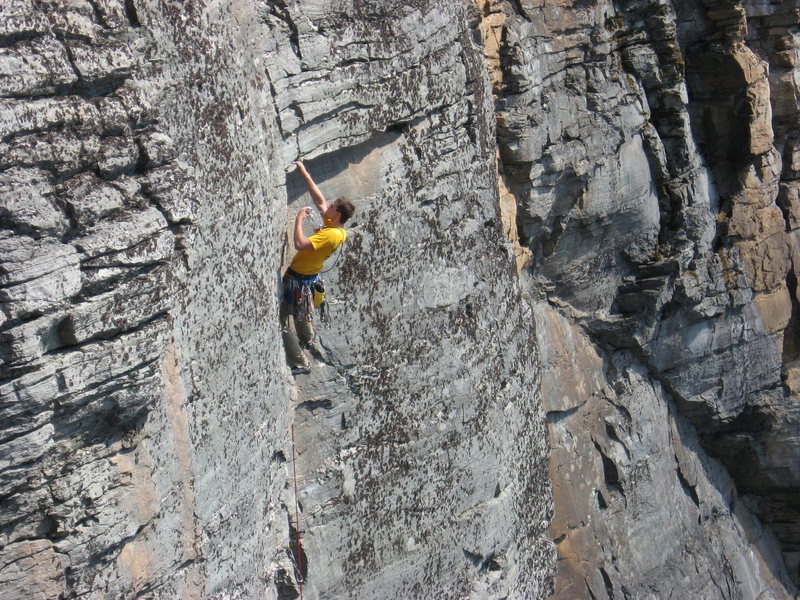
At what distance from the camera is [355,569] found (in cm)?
1224

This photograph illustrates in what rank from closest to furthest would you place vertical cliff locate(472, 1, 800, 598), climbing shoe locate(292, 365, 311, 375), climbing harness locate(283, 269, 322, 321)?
1. climbing harness locate(283, 269, 322, 321)
2. climbing shoe locate(292, 365, 311, 375)
3. vertical cliff locate(472, 1, 800, 598)

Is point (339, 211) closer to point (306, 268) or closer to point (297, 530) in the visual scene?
point (306, 268)

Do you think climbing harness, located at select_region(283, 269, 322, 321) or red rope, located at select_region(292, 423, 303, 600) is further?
red rope, located at select_region(292, 423, 303, 600)

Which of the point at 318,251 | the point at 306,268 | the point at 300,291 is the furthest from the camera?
the point at 300,291

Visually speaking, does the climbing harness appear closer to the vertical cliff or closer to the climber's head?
the climber's head

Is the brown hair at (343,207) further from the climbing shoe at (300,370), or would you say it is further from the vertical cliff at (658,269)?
the vertical cliff at (658,269)

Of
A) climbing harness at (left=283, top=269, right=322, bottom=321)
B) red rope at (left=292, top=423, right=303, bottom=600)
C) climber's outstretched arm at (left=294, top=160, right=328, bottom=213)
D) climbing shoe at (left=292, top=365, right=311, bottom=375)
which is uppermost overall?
climber's outstretched arm at (left=294, top=160, right=328, bottom=213)

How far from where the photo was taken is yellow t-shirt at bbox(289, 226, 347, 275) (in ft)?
34.6

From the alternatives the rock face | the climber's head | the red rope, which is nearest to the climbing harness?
the rock face

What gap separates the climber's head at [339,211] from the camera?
34.4 feet

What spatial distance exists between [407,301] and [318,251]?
2111mm

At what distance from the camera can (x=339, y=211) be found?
1053 cm

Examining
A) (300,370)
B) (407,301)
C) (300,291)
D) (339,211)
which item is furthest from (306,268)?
(407,301)

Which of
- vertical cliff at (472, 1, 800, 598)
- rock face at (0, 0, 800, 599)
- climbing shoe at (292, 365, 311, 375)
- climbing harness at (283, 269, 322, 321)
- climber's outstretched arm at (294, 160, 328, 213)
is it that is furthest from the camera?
vertical cliff at (472, 1, 800, 598)
